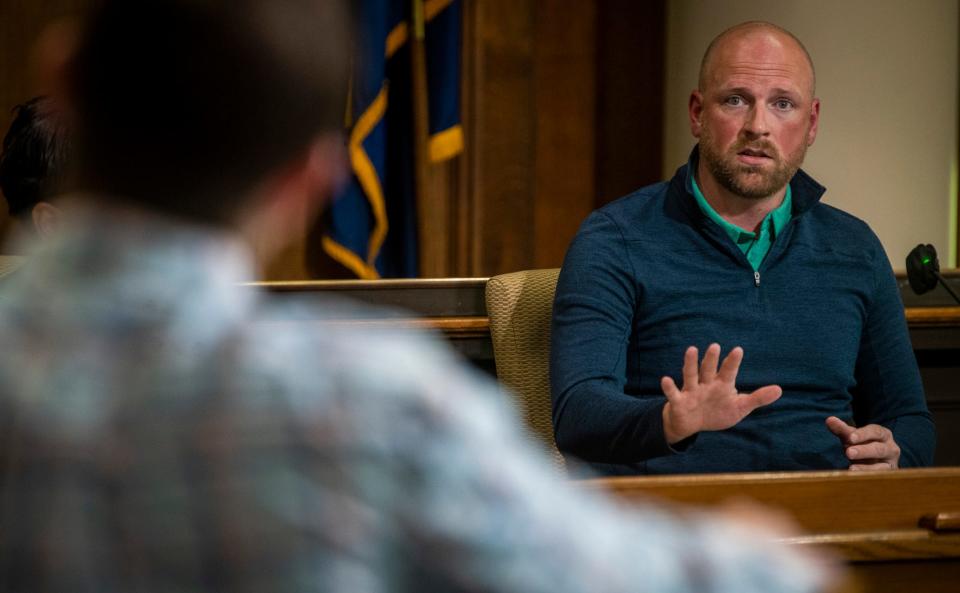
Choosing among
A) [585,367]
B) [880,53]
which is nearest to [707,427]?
[585,367]

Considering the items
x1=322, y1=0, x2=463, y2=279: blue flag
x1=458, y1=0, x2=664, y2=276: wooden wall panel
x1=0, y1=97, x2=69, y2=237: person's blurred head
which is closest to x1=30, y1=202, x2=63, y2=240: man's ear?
x1=0, y1=97, x2=69, y2=237: person's blurred head

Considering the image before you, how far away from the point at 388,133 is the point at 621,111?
0.88 meters

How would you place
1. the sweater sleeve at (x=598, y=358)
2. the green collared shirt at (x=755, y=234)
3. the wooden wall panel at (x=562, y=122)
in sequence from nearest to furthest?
1. the sweater sleeve at (x=598, y=358)
2. the green collared shirt at (x=755, y=234)
3. the wooden wall panel at (x=562, y=122)

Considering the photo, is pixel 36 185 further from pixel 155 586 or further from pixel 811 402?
pixel 155 586

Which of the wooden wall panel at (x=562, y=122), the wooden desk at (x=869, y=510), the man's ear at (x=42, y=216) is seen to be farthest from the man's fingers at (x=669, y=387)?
the wooden wall panel at (x=562, y=122)

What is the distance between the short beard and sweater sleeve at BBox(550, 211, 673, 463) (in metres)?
0.24

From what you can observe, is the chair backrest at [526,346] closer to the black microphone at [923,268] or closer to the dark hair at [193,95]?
the black microphone at [923,268]

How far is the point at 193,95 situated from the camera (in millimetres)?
632

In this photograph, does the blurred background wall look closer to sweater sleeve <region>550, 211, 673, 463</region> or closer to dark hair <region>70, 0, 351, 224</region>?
sweater sleeve <region>550, 211, 673, 463</region>

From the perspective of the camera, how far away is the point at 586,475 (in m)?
2.13

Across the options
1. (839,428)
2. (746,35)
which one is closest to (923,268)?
(839,428)

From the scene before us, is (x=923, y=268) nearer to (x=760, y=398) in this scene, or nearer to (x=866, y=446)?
(x=866, y=446)

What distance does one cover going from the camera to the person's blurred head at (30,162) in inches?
86.4

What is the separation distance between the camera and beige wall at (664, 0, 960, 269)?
11.6 feet
